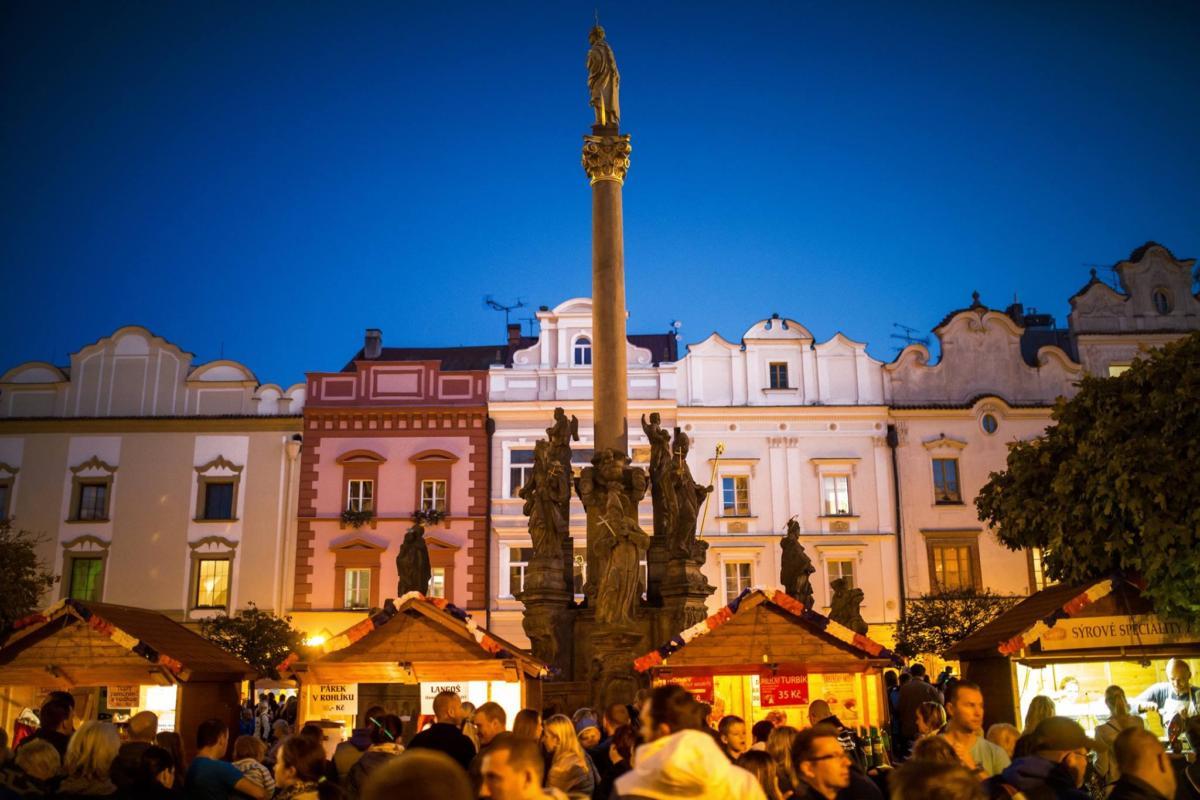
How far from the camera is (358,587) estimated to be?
122ft

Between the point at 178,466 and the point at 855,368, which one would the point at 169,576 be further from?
the point at 855,368

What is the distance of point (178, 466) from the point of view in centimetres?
3853

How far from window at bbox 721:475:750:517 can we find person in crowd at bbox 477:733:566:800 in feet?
108

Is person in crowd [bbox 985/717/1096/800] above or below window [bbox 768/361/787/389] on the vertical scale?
below

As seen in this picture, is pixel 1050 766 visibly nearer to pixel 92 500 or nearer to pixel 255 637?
pixel 255 637

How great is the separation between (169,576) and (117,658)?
23.6 metres

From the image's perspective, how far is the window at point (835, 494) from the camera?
3769cm

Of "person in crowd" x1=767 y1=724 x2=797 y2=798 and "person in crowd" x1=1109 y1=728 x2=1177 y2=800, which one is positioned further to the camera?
"person in crowd" x1=767 y1=724 x2=797 y2=798

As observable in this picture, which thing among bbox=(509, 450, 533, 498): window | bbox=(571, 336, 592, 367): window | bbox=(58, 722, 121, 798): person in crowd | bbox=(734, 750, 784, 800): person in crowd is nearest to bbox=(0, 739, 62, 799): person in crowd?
bbox=(58, 722, 121, 798): person in crowd

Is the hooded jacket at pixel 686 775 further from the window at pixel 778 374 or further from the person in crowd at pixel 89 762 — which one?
the window at pixel 778 374

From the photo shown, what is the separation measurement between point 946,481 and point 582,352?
1343 cm

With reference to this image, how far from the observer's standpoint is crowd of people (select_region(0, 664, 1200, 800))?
12.8 ft

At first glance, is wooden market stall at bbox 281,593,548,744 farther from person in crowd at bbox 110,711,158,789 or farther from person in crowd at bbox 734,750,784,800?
person in crowd at bbox 734,750,784,800

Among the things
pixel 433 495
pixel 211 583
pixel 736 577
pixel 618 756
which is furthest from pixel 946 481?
pixel 618 756
